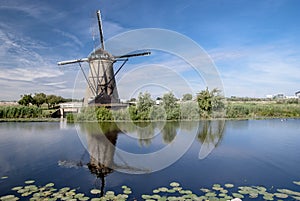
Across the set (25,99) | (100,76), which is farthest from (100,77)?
(25,99)

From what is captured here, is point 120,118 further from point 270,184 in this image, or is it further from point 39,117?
point 270,184

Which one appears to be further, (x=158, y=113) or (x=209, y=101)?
(x=209, y=101)

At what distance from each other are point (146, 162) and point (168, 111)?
12.1 metres

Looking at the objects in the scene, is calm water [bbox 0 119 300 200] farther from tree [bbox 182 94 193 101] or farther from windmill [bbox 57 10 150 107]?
tree [bbox 182 94 193 101]

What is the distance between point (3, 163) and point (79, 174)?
9.18ft

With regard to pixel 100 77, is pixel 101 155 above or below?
below

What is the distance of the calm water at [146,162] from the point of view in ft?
17.6

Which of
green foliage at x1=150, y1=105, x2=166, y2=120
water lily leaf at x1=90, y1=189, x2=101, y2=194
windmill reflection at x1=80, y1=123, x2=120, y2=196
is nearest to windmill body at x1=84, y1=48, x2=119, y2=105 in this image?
green foliage at x1=150, y1=105, x2=166, y2=120

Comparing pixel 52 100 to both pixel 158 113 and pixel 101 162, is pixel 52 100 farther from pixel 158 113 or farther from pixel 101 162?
pixel 101 162

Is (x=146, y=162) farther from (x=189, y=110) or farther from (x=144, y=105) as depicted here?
(x=189, y=110)

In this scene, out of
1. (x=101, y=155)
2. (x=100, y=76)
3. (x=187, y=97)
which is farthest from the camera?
(x=187, y=97)

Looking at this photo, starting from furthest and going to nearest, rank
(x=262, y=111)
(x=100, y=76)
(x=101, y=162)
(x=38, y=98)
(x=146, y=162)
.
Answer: (x=38, y=98) → (x=262, y=111) → (x=100, y=76) → (x=146, y=162) → (x=101, y=162)

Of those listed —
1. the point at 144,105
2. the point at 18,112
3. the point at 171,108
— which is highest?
the point at 144,105

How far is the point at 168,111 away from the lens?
19.1m
